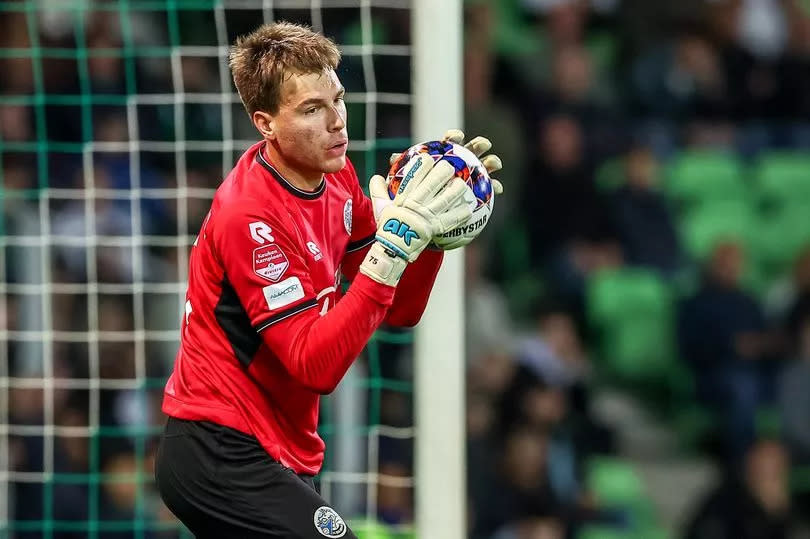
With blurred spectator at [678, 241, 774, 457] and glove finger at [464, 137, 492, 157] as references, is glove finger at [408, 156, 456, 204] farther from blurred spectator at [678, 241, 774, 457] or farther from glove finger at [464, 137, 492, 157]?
blurred spectator at [678, 241, 774, 457]

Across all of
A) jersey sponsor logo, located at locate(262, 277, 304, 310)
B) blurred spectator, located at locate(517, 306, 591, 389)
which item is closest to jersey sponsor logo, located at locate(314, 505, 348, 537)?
jersey sponsor logo, located at locate(262, 277, 304, 310)

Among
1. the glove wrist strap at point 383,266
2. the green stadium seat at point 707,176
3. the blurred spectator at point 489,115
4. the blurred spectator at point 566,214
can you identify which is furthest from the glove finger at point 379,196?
the green stadium seat at point 707,176

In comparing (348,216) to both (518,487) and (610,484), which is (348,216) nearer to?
(518,487)

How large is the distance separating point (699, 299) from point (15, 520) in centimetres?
366

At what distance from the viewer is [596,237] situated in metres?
7.18

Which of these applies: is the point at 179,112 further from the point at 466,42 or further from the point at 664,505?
the point at 664,505

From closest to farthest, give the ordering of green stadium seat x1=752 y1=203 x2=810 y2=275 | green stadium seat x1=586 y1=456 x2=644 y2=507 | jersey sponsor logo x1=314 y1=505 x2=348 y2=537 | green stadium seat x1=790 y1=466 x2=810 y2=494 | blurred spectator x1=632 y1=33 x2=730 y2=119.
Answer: jersey sponsor logo x1=314 y1=505 x2=348 y2=537 → green stadium seat x1=586 y1=456 x2=644 y2=507 → green stadium seat x1=790 y1=466 x2=810 y2=494 → green stadium seat x1=752 y1=203 x2=810 y2=275 → blurred spectator x1=632 y1=33 x2=730 y2=119

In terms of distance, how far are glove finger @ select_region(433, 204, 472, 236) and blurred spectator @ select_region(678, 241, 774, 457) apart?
14.0ft

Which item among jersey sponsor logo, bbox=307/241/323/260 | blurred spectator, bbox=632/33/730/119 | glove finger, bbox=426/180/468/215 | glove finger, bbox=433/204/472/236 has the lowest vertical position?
jersey sponsor logo, bbox=307/241/323/260

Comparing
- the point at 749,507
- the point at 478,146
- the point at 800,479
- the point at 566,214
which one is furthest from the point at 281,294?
the point at 800,479

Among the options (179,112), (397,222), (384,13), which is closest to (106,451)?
(179,112)

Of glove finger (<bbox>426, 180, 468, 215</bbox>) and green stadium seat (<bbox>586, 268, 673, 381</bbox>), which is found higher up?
glove finger (<bbox>426, 180, 468, 215</bbox>)

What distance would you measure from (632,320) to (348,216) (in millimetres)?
4297

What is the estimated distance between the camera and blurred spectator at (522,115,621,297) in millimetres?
7164
